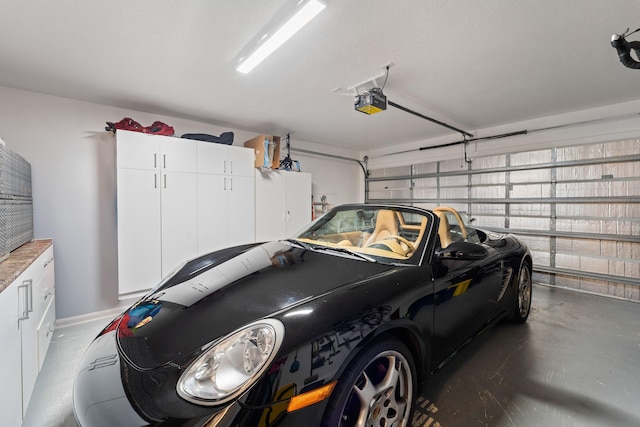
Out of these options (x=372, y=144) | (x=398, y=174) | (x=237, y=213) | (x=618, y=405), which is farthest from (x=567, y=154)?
(x=237, y=213)

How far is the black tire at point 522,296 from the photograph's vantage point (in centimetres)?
254

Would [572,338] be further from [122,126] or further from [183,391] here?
[122,126]

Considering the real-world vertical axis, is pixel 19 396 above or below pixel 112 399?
below

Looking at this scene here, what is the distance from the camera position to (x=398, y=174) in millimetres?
6051

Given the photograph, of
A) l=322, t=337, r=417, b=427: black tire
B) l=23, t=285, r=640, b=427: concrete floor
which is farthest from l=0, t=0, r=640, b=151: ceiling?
l=23, t=285, r=640, b=427: concrete floor

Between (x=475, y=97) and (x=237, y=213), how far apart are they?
3.55m

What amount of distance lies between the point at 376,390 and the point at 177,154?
343 centimetres

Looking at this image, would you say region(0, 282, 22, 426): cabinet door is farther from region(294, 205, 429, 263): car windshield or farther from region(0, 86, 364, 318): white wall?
region(0, 86, 364, 318): white wall

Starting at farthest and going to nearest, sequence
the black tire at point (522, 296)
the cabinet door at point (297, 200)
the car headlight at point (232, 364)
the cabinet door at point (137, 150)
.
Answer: the cabinet door at point (297, 200), the cabinet door at point (137, 150), the black tire at point (522, 296), the car headlight at point (232, 364)

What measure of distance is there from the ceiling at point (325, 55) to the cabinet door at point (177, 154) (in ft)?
1.57

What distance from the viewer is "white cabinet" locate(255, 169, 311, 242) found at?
4.23 m

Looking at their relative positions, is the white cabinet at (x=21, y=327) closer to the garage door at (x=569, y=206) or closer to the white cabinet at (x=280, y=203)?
the white cabinet at (x=280, y=203)

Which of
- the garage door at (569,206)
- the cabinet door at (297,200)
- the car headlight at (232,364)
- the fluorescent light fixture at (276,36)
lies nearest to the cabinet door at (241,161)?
the cabinet door at (297,200)

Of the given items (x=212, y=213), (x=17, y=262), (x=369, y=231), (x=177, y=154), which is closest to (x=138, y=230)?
(x=212, y=213)
